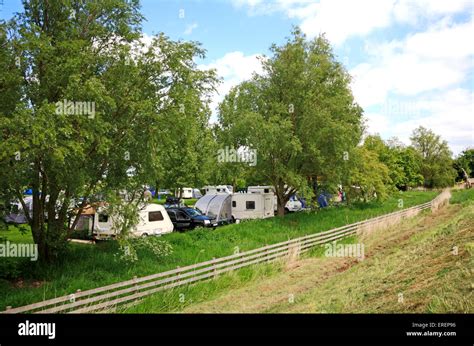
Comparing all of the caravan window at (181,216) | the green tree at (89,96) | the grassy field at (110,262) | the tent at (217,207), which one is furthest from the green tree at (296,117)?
the green tree at (89,96)

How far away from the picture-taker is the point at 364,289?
10953mm

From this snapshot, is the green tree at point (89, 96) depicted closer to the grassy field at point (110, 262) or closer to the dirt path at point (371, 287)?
the grassy field at point (110, 262)

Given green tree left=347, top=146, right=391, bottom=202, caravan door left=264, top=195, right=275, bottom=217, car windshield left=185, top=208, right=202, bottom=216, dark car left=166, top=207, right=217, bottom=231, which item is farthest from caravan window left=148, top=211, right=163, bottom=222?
green tree left=347, top=146, right=391, bottom=202

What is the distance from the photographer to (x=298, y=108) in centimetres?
2870

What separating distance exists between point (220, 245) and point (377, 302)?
11.0m

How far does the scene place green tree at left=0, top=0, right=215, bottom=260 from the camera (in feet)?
40.0

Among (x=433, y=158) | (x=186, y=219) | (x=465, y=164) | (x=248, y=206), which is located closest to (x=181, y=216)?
(x=186, y=219)

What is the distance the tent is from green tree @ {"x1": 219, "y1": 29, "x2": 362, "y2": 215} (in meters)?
3.51

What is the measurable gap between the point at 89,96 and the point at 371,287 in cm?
983
